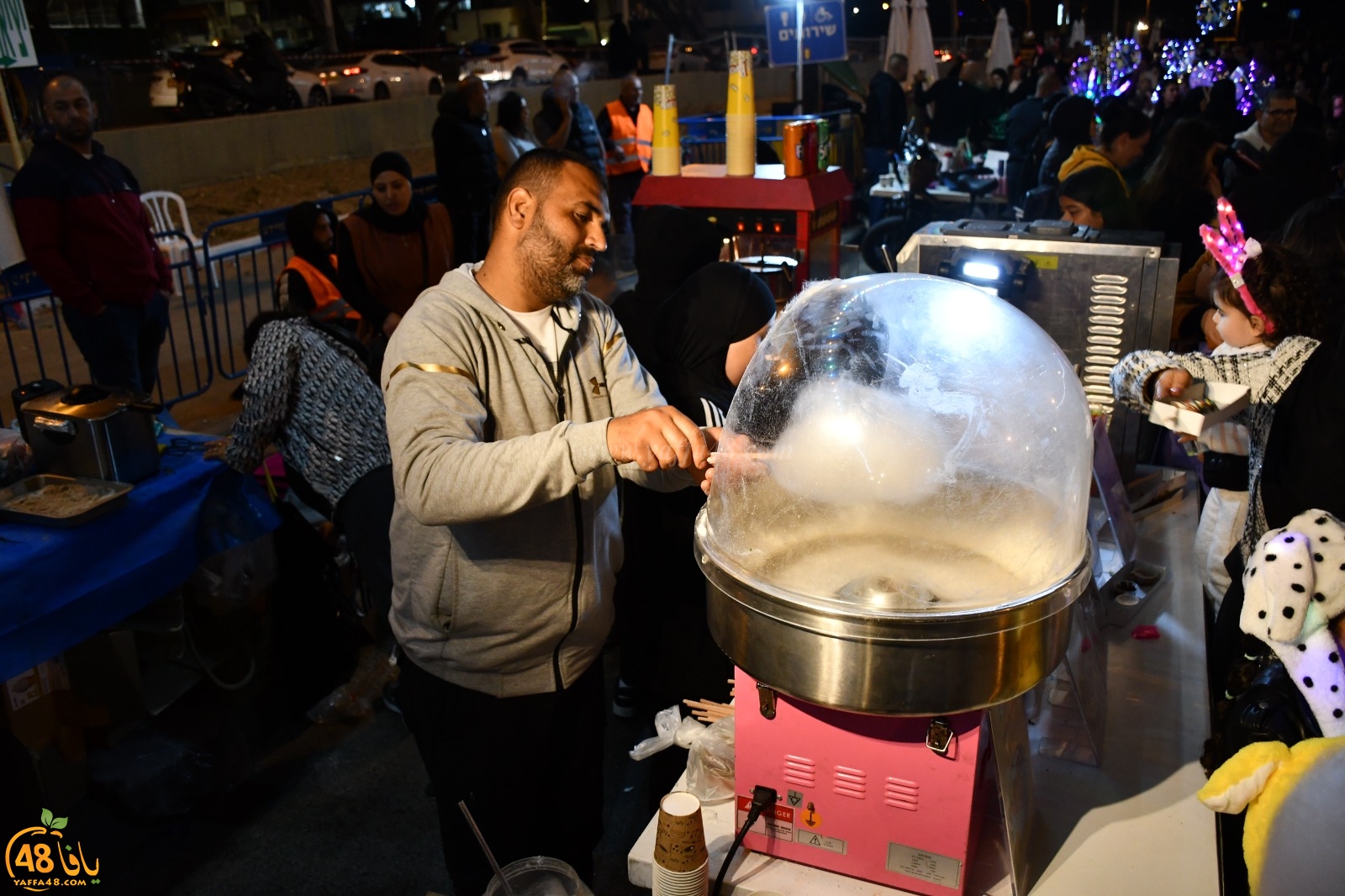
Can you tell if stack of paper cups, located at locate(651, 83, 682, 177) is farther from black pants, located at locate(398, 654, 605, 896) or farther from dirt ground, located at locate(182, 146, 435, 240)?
dirt ground, located at locate(182, 146, 435, 240)

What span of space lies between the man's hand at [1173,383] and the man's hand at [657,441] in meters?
1.53

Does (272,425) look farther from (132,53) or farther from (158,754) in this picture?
(132,53)

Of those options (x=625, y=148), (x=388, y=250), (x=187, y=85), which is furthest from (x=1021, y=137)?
(x=187, y=85)

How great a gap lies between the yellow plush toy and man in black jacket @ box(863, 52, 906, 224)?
29.2ft

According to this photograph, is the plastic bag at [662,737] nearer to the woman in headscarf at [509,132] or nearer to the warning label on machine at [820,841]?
the warning label on machine at [820,841]

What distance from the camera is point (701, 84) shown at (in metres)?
22.1

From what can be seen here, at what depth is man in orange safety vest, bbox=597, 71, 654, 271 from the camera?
1023 centimetres

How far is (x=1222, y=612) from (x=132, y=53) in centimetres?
2701

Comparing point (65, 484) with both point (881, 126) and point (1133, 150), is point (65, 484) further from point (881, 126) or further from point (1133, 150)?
point (881, 126)

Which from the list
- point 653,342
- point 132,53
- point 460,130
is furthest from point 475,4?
point 653,342

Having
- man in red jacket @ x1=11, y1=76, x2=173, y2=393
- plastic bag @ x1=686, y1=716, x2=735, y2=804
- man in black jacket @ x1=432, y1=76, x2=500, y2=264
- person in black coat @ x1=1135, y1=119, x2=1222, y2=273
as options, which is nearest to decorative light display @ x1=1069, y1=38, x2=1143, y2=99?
person in black coat @ x1=1135, y1=119, x2=1222, y2=273

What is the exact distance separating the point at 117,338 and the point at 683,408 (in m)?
3.86

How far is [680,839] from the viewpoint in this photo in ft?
4.94

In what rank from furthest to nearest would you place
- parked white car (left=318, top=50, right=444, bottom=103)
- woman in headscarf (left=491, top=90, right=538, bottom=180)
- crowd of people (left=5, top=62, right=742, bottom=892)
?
1. parked white car (left=318, top=50, right=444, bottom=103)
2. woman in headscarf (left=491, top=90, right=538, bottom=180)
3. crowd of people (left=5, top=62, right=742, bottom=892)
